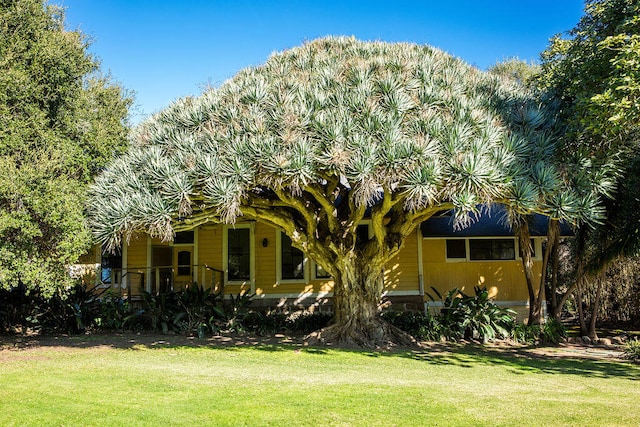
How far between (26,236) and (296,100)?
5836mm

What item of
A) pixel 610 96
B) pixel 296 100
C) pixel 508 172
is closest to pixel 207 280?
pixel 296 100

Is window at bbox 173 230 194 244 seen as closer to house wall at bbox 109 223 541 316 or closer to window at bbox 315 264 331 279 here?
house wall at bbox 109 223 541 316

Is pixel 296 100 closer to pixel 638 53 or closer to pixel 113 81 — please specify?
pixel 638 53

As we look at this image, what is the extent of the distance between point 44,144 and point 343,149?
6434 millimetres

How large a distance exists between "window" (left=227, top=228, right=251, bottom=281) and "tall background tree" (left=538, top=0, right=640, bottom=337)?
31.0ft

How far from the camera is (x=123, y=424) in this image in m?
5.43

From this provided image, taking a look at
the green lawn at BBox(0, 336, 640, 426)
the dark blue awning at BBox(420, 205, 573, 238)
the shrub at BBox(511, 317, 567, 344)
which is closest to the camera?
the green lawn at BBox(0, 336, 640, 426)

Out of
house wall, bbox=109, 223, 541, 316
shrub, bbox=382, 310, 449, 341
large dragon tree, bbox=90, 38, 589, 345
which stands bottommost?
shrub, bbox=382, 310, 449, 341

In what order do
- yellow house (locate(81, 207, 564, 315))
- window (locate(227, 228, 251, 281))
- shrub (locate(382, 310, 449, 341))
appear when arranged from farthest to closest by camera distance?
window (locate(227, 228, 251, 281)) → yellow house (locate(81, 207, 564, 315)) → shrub (locate(382, 310, 449, 341))

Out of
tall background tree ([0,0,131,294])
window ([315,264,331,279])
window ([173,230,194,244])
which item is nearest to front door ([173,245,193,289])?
window ([173,230,194,244])

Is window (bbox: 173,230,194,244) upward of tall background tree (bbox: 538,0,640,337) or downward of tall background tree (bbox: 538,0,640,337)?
downward

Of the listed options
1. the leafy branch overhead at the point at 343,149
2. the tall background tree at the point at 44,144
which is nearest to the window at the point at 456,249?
the leafy branch overhead at the point at 343,149

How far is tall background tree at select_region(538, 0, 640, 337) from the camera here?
8352 mm

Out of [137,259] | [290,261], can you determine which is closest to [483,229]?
[290,261]
